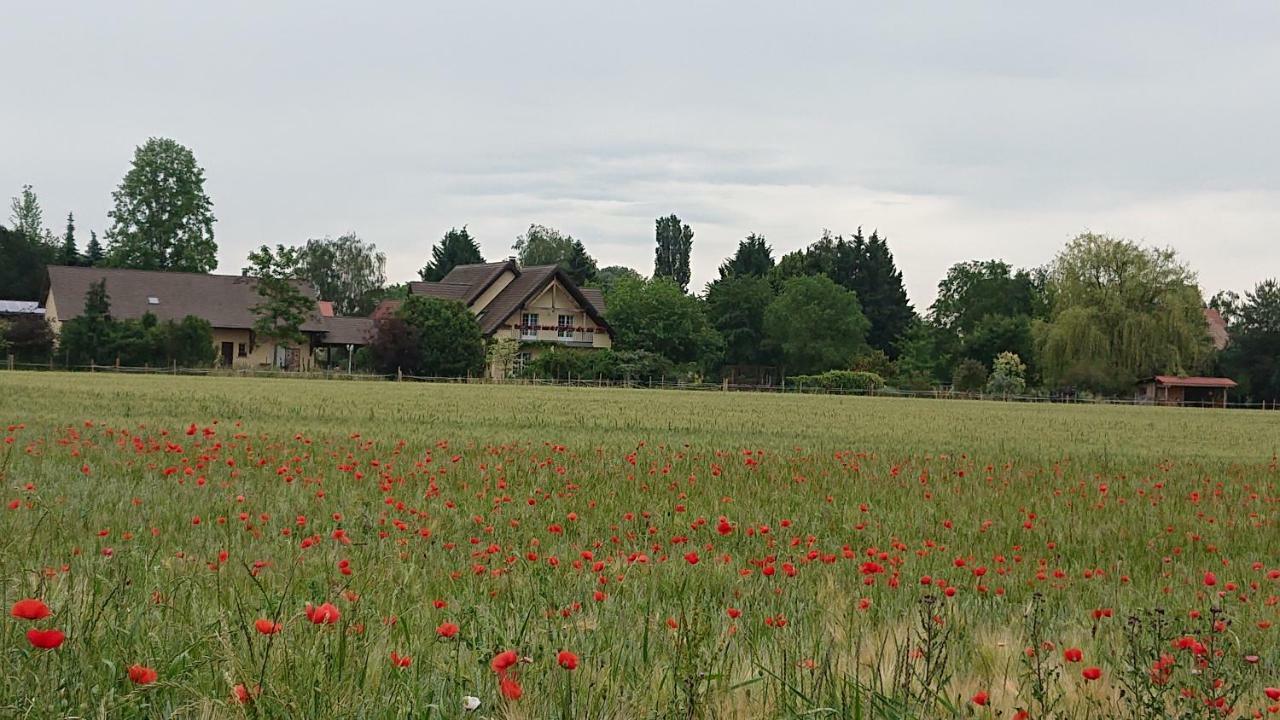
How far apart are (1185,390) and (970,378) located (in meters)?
18.1

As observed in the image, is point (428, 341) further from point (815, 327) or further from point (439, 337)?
point (815, 327)

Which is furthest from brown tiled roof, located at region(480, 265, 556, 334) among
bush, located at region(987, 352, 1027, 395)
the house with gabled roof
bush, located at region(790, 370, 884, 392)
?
bush, located at region(987, 352, 1027, 395)

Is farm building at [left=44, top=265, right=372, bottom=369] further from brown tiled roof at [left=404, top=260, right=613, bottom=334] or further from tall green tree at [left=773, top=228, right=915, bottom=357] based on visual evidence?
tall green tree at [left=773, top=228, right=915, bottom=357]

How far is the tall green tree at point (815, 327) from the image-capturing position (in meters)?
85.8

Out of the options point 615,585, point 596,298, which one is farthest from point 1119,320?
point 615,585

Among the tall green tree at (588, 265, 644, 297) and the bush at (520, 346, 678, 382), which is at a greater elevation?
the tall green tree at (588, 265, 644, 297)

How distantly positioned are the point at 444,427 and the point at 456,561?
13.3 metres

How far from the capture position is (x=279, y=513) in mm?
7141

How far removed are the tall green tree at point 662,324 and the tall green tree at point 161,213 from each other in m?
35.3

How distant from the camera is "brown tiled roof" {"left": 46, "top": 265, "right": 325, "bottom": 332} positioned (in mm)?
74250

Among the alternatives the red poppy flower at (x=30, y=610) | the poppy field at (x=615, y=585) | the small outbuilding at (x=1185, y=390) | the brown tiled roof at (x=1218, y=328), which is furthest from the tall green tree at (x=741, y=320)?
the red poppy flower at (x=30, y=610)

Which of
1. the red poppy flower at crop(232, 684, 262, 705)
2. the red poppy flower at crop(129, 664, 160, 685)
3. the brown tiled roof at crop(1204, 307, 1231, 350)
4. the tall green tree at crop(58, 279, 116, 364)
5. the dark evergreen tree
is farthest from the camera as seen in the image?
the brown tiled roof at crop(1204, 307, 1231, 350)

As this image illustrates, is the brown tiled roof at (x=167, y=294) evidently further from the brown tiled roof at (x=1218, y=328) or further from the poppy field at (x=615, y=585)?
the brown tiled roof at (x=1218, y=328)

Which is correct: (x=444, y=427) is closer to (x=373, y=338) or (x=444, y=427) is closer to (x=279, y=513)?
(x=279, y=513)
